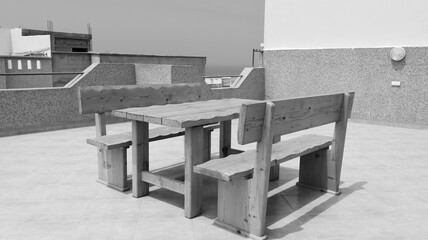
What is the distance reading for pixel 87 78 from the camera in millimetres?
7805

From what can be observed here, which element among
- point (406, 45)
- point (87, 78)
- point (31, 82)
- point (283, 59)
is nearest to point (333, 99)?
point (406, 45)

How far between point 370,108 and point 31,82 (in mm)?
15045

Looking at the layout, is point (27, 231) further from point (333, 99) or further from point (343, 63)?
point (343, 63)

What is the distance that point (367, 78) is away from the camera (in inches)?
321

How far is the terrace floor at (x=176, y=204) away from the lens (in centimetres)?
294

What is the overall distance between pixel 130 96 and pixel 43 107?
11.2 feet

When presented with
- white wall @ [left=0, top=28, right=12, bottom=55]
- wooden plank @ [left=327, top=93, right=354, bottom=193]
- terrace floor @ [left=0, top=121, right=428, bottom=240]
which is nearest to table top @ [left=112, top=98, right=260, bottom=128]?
terrace floor @ [left=0, top=121, right=428, bottom=240]

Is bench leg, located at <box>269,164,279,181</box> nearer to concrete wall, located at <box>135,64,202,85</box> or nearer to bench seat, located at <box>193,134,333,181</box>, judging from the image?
bench seat, located at <box>193,134,333,181</box>

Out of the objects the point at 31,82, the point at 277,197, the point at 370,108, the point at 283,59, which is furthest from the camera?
the point at 31,82

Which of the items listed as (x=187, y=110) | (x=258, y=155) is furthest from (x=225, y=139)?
(x=258, y=155)

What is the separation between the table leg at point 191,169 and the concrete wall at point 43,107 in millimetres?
4549

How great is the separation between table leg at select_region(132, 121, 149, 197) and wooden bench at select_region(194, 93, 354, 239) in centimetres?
84

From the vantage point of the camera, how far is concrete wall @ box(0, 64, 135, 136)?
6.48 meters

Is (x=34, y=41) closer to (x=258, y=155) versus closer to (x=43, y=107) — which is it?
(x=43, y=107)
